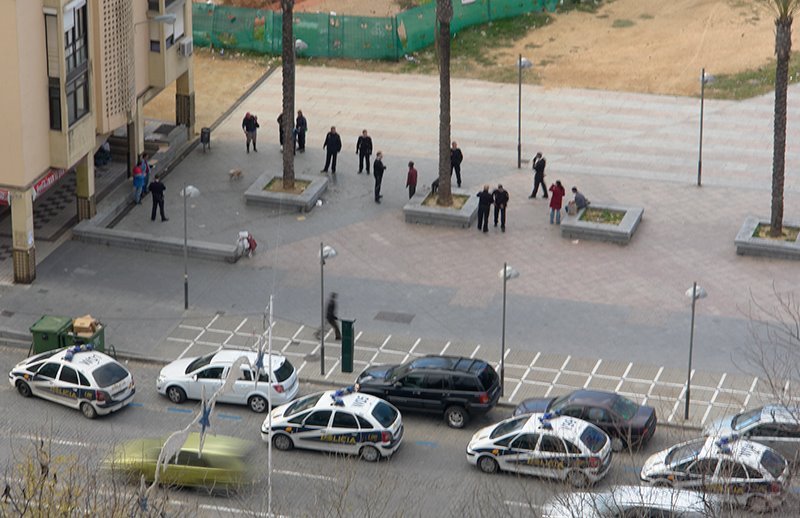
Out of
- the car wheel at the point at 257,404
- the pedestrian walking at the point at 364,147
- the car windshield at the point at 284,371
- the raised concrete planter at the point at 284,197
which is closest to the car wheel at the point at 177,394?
the car wheel at the point at 257,404

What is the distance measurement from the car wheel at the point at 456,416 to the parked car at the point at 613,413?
1454mm

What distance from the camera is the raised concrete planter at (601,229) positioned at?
52.3m

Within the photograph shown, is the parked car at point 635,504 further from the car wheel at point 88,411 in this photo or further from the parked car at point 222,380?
the car wheel at point 88,411

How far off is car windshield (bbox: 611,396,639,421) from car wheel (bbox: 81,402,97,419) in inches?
495

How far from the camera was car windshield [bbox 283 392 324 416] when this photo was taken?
40875 millimetres

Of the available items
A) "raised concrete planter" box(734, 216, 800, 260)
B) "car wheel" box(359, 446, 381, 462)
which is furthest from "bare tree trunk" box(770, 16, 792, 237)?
"car wheel" box(359, 446, 381, 462)

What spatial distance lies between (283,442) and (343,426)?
162 centimetres

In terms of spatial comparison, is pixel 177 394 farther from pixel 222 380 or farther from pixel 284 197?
pixel 284 197

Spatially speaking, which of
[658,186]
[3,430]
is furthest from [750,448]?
[658,186]

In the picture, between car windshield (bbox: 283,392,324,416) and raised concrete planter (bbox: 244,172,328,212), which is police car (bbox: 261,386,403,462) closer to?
car windshield (bbox: 283,392,324,416)

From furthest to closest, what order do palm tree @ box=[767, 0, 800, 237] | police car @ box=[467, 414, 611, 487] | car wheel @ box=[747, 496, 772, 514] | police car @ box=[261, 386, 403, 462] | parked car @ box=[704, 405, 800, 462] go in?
1. palm tree @ box=[767, 0, 800, 237]
2. police car @ box=[261, 386, 403, 462]
3. parked car @ box=[704, 405, 800, 462]
4. police car @ box=[467, 414, 611, 487]
5. car wheel @ box=[747, 496, 772, 514]

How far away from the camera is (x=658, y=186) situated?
57000 millimetres

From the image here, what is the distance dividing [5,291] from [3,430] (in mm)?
8226

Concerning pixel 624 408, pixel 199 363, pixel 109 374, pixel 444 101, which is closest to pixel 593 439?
pixel 624 408
